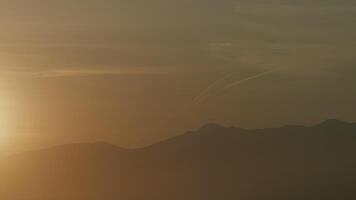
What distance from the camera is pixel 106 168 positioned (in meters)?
23.8

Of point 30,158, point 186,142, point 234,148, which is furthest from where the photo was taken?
point 234,148

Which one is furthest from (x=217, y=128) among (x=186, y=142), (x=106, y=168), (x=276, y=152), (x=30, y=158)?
(x=30, y=158)

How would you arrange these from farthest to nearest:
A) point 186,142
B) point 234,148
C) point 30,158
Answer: point 234,148, point 186,142, point 30,158

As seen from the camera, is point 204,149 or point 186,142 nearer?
point 186,142

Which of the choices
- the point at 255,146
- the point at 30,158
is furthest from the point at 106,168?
the point at 255,146

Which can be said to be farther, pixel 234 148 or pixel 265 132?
pixel 234 148

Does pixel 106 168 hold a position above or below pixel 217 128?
below

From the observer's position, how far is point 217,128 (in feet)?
72.3

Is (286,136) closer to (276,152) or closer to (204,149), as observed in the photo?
(276,152)

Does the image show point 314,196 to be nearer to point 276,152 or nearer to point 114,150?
point 276,152

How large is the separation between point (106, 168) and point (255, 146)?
16.7 feet

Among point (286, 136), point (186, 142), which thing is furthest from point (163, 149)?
point (286, 136)

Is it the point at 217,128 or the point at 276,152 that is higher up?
the point at 217,128

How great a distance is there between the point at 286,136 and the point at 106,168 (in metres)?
6.13
